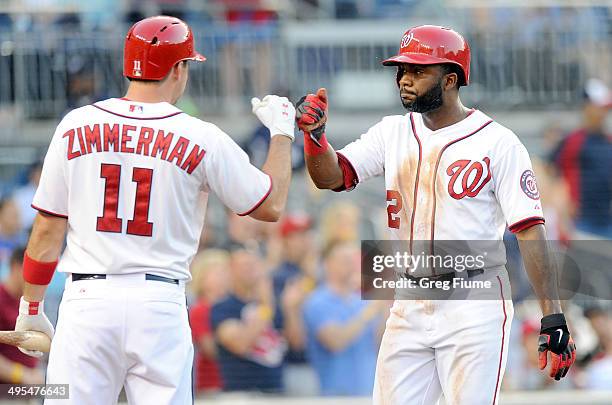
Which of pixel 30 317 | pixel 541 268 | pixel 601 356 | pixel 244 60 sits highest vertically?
pixel 244 60

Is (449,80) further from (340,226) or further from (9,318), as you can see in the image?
(340,226)

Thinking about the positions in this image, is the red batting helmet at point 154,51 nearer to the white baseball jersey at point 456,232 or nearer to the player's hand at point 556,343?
the white baseball jersey at point 456,232

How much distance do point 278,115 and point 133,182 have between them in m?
0.78

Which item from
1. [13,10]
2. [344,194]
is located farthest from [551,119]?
[13,10]

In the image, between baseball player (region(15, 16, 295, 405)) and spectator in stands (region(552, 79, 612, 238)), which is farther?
spectator in stands (region(552, 79, 612, 238))

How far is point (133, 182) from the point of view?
4.98 m

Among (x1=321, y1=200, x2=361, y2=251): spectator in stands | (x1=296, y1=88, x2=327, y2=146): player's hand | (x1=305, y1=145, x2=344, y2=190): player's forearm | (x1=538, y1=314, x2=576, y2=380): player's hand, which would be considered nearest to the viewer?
(x1=538, y1=314, x2=576, y2=380): player's hand

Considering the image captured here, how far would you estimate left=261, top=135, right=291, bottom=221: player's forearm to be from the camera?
522 centimetres

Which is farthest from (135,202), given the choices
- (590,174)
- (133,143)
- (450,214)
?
(590,174)

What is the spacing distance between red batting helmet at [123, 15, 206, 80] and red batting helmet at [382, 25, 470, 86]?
3.19 feet

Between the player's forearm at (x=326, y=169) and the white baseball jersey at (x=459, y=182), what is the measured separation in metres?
0.24

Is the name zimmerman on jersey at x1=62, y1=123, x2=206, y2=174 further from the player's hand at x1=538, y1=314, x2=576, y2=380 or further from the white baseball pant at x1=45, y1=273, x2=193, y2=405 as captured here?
the player's hand at x1=538, y1=314, x2=576, y2=380

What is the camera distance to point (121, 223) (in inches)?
197

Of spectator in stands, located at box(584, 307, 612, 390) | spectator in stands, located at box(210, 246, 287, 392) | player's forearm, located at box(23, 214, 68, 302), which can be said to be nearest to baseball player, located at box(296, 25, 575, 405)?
player's forearm, located at box(23, 214, 68, 302)
